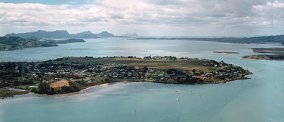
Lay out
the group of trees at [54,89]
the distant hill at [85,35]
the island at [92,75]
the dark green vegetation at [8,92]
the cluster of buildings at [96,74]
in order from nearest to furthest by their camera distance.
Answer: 1. the dark green vegetation at [8,92]
2. the group of trees at [54,89]
3. the island at [92,75]
4. the cluster of buildings at [96,74]
5. the distant hill at [85,35]

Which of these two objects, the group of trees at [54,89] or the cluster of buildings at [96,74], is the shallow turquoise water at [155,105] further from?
the cluster of buildings at [96,74]

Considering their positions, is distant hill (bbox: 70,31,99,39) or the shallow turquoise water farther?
distant hill (bbox: 70,31,99,39)

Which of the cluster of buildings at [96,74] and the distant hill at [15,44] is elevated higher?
the distant hill at [15,44]

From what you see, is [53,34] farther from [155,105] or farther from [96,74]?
[155,105]

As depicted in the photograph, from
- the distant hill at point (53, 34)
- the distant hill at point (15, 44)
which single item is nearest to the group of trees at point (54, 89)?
the distant hill at point (15, 44)

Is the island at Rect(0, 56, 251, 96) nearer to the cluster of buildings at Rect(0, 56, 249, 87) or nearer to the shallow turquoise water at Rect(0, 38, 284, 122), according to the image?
the cluster of buildings at Rect(0, 56, 249, 87)

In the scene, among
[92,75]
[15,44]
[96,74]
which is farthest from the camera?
[15,44]

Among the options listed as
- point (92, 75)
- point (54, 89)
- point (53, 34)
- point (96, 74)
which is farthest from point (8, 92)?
point (53, 34)

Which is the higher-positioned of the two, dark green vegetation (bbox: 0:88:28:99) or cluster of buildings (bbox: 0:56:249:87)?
cluster of buildings (bbox: 0:56:249:87)

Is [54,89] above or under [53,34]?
under

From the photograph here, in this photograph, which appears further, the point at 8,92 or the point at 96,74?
the point at 96,74

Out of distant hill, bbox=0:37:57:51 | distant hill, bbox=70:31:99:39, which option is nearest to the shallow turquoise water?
distant hill, bbox=0:37:57:51

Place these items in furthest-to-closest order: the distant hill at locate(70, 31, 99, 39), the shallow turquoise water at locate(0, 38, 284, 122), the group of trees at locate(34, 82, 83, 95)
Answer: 1. the distant hill at locate(70, 31, 99, 39)
2. the group of trees at locate(34, 82, 83, 95)
3. the shallow turquoise water at locate(0, 38, 284, 122)
